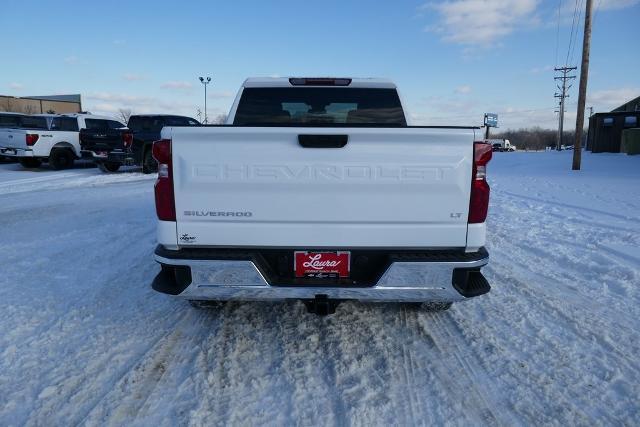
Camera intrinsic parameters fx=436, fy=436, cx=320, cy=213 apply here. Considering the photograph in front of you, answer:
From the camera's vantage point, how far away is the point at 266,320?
3609 millimetres

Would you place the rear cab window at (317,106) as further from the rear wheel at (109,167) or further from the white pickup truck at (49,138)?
the white pickup truck at (49,138)

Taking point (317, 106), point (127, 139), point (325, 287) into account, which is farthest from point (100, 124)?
point (325, 287)

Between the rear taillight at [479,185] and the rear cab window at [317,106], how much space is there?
5.38ft

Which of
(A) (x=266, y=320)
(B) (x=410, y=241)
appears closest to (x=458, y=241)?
(B) (x=410, y=241)

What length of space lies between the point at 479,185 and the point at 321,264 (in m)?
1.11

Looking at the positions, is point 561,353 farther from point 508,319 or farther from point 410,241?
point 410,241

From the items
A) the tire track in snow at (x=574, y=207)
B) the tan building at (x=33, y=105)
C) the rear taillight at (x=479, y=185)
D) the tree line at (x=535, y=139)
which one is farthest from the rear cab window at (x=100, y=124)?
the tree line at (x=535, y=139)

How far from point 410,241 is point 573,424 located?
1315 millimetres

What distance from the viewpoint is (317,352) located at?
3094 mm

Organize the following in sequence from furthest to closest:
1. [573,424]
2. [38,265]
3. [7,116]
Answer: [7,116], [38,265], [573,424]

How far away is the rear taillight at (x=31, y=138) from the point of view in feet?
50.3

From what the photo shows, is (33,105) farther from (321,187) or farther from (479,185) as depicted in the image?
(479,185)

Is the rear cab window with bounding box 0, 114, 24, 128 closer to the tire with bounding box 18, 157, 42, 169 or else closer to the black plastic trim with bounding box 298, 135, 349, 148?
the tire with bounding box 18, 157, 42, 169

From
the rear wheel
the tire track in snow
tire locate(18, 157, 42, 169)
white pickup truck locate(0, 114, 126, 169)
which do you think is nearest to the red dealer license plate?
the tire track in snow
